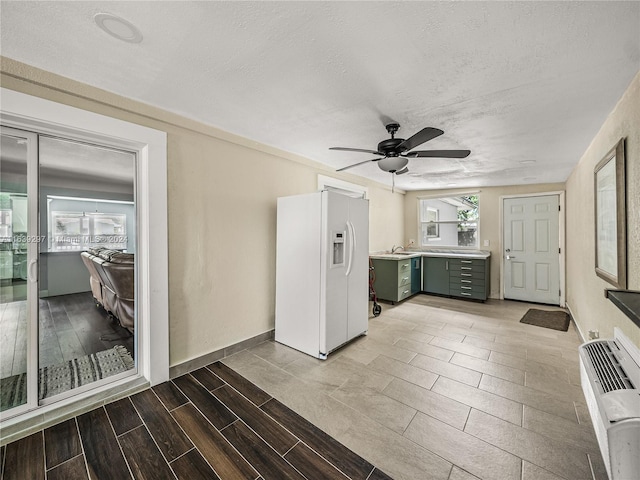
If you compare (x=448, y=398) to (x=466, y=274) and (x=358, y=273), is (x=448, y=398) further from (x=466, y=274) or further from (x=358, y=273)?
(x=466, y=274)

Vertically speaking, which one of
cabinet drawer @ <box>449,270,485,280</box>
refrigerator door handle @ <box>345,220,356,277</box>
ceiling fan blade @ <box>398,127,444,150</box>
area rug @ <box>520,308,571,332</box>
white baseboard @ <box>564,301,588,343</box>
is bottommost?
area rug @ <box>520,308,571,332</box>

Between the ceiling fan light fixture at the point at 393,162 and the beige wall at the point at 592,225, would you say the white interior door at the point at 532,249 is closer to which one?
the beige wall at the point at 592,225

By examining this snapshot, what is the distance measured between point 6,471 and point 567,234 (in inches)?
269

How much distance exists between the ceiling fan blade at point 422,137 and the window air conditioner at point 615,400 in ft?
5.02

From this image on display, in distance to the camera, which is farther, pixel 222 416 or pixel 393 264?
pixel 393 264

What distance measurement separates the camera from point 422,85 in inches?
72.8

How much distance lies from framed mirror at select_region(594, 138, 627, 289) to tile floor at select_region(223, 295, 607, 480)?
1041mm

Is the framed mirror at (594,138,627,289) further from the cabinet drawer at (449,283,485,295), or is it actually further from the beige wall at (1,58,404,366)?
the beige wall at (1,58,404,366)

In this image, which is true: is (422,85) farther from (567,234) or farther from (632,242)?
(567,234)

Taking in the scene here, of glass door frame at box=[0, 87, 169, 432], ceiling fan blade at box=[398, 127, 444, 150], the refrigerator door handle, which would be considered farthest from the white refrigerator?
glass door frame at box=[0, 87, 169, 432]

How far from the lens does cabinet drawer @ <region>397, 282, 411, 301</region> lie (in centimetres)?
479

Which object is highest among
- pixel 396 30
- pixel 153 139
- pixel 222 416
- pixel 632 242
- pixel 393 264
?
pixel 396 30

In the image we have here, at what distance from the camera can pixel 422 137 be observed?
6.68ft

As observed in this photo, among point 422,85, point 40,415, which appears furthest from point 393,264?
point 40,415
